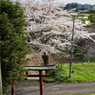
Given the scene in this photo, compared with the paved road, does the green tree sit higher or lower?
higher

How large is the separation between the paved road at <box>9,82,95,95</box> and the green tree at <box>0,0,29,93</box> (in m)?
2.47

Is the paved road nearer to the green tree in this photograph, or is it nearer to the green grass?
the green grass

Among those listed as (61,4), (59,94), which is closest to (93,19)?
(61,4)

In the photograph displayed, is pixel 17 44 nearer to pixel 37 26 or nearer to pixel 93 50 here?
pixel 37 26

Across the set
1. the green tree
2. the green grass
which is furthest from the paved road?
the green tree

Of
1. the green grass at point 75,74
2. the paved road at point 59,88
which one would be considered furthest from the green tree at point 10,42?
the green grass at point 75,74

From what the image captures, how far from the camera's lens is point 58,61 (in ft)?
46.3

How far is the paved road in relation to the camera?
7.81m

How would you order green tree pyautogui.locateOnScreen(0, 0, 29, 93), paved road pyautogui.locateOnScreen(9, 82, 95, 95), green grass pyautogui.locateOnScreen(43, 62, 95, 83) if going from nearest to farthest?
green tree pyautogui.locateOnScreen(0, 0, 29, 93)
paved road pyautogui.locateOnScreen(9, 82, 95, 95)
green grass pyautogui.locateOnScreen(43, 62, 95, 83)

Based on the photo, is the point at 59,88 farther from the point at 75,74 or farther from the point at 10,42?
the point at 10,42

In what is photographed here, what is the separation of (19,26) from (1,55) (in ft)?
4.89

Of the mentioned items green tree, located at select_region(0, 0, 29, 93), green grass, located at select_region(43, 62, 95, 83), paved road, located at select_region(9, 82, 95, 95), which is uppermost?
green tree, located at select_region(0, 0, 29, 93)

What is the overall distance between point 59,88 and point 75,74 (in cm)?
231

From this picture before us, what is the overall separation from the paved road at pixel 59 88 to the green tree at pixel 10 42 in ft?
8.09
